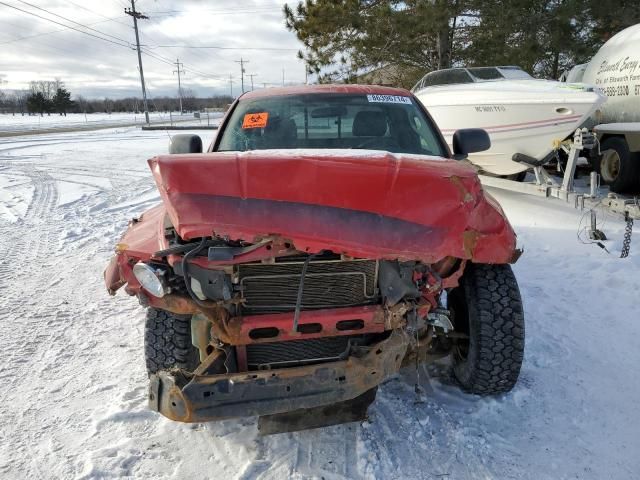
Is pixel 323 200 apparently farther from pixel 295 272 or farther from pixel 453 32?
pixel 453 32

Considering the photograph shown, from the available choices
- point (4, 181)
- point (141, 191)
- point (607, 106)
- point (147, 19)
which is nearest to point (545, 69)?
point (607, 106)

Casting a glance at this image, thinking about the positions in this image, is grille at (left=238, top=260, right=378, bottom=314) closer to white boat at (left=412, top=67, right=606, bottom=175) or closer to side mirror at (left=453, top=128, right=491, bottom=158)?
side mirror at (left=453, top=128, right=491, bottom=158)

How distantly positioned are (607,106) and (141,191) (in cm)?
833

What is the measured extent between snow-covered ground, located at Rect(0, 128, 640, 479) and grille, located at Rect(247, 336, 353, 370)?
0.38 m

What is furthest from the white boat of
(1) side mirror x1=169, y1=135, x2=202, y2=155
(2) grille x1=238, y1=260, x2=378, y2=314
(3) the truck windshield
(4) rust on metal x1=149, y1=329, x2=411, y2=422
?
(4) rust on metal x1=149, y1=329, x2=411, y2=422

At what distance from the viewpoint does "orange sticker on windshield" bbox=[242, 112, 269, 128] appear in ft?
11.4

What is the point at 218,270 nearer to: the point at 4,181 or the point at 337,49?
the point at 4,181

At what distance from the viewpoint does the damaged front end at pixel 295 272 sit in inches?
77.6

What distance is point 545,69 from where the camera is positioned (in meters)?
14.6

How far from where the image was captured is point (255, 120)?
3.51 metres

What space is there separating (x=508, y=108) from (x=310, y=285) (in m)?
5.88

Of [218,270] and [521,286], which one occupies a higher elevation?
[218,270]

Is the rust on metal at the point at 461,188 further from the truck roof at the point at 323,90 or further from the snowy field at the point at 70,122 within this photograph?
the snowy field at the point at 70,122

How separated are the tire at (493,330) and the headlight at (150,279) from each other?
5.50 feet
